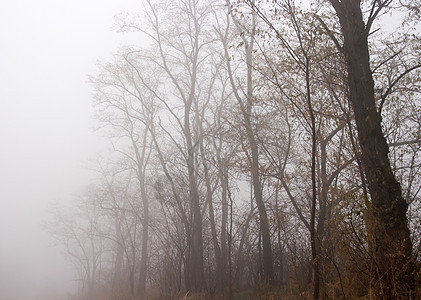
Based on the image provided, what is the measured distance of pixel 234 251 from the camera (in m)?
11.8

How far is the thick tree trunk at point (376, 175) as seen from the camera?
348 centimetres

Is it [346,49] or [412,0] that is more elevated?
[412,0]

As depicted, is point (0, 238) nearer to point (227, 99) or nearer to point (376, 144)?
point (227, 99)

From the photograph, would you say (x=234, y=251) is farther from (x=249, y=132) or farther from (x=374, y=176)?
(x=374, y=176)

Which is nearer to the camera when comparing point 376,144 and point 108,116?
point 376,144

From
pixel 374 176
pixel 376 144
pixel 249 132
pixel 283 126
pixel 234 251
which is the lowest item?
pixel 234 251

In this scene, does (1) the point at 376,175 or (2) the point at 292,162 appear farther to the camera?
(2) the point at 292,162

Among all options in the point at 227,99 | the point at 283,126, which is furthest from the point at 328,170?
the point at 227,99

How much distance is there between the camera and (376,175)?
13.9 ft

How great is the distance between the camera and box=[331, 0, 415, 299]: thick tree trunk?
11.4 feet

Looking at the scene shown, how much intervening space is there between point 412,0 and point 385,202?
11.7ft

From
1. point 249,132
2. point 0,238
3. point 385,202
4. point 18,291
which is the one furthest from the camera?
point 0,238

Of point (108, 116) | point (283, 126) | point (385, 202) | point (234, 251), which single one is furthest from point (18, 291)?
point (385, 202)

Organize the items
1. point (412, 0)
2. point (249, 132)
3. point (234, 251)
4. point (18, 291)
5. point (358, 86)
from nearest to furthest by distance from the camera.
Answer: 1. point (358, 86)
2. point (412, 0)
3. point (249, 132)
4. point (234, 251)
5. point (18, 291)
